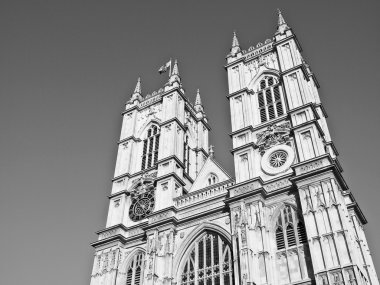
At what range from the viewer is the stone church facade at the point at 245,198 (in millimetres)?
26266

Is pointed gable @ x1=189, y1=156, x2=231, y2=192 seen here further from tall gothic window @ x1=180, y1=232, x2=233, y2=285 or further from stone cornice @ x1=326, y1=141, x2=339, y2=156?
stone cornice @ x1=326, y1=141, x2=339, y2=156

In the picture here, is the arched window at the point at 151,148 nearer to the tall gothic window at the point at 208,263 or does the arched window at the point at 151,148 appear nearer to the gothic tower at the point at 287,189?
the gothic tower at the point at 287,189

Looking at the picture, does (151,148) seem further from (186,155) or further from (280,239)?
(280,239)

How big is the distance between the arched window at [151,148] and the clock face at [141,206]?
10.3ft

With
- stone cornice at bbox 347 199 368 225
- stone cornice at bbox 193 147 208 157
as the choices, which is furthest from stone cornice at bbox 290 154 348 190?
stone cornice at bbox 193 147 208 157

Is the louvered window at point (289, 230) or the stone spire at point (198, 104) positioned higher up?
the stone spire at point (198, 104)

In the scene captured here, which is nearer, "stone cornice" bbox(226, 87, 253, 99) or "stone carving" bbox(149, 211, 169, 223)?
"stone carving" bbox(149, 211, 169, 223)

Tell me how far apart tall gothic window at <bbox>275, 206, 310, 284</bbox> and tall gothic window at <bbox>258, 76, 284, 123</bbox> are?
346 inches

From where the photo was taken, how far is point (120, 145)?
42.2 m

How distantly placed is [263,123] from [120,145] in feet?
47.9

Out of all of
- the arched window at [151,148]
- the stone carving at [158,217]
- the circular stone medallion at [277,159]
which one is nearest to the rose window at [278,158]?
the circular stone medallion at [277,159]

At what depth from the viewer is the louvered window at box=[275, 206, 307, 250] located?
1069 inches

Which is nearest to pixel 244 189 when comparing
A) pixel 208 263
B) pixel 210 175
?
pixel 208 263

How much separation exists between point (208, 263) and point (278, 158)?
342 inches
